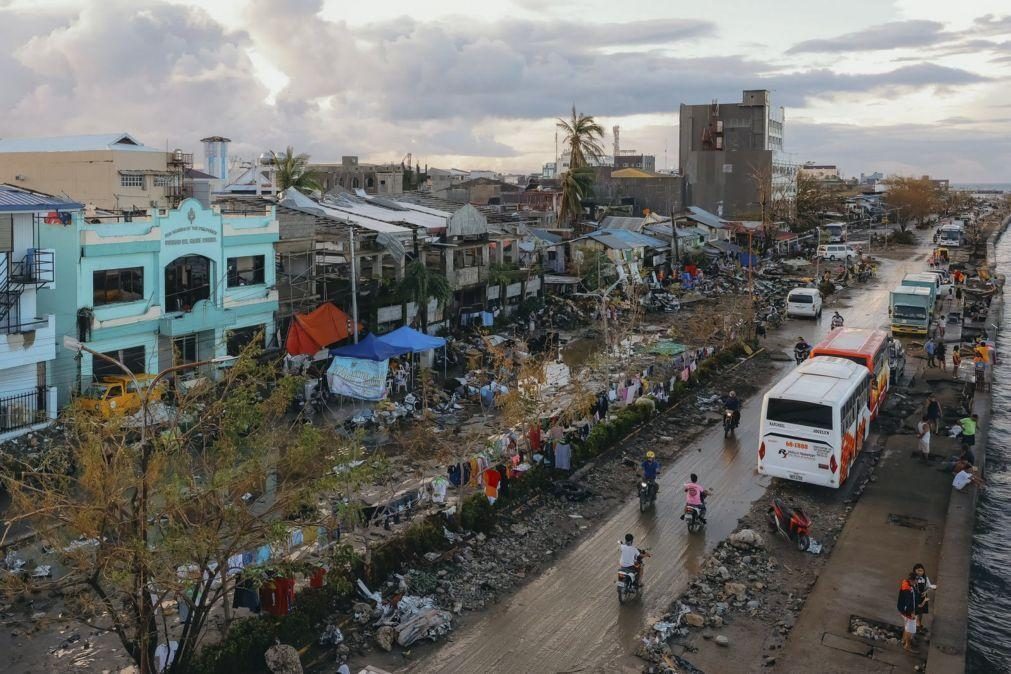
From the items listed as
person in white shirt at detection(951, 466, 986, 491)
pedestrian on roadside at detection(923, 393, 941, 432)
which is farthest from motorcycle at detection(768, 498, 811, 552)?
pedestrian on roadside at detection(923, 393, 941, 432)

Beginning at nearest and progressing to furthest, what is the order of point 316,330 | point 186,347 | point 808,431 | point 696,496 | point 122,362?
1. point 696,496
2. point 808,431
3. point 122,362
4. point 186,347
5. point 316,330

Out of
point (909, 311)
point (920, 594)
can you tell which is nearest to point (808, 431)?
point (920, 594)

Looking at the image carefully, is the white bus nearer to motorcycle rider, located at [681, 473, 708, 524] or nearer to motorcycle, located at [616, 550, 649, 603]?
motorcycle rider, located at [681, 473, 708, 524]

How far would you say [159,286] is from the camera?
28109mm

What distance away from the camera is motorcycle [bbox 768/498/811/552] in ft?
61.2

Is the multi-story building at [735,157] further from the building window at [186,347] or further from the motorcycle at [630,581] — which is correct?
→ the motorcycle at [630,581]

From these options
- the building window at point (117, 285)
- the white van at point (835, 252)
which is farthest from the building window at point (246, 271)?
the white van at point (835, 252)

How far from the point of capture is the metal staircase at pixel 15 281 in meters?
23.2

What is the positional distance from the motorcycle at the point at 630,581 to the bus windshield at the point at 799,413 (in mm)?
6689

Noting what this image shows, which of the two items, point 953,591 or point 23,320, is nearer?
point 953,591

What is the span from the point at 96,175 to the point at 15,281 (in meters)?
20.7

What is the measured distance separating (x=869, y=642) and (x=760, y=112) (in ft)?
347

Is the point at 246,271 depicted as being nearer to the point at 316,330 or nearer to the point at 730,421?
the point at 316,330

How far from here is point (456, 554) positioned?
17.6 meters
